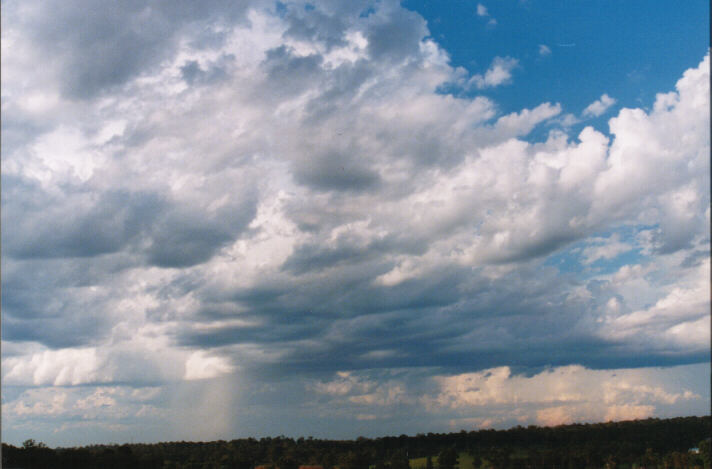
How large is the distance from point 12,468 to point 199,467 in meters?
69.3

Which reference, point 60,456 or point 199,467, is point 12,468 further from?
point 199,467

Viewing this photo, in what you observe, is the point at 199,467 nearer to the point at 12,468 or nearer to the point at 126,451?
the point at 126,451

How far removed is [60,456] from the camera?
16600cm

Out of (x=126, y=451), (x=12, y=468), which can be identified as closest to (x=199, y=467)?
(x=126, y=451)

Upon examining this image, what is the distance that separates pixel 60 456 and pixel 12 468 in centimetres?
3057

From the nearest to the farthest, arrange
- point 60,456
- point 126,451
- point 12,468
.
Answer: point 12,468, point 60,456, point 126,451

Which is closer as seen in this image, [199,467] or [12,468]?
[12,468]

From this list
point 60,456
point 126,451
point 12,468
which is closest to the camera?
point 12,468

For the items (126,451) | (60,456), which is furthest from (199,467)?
(60,456)

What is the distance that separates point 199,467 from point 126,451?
22.9 metres

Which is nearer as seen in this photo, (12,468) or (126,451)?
(12,468)

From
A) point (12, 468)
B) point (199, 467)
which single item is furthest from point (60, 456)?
point (199, 467)

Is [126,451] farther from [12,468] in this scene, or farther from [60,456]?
[12,468]

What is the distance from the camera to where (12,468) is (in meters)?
137
